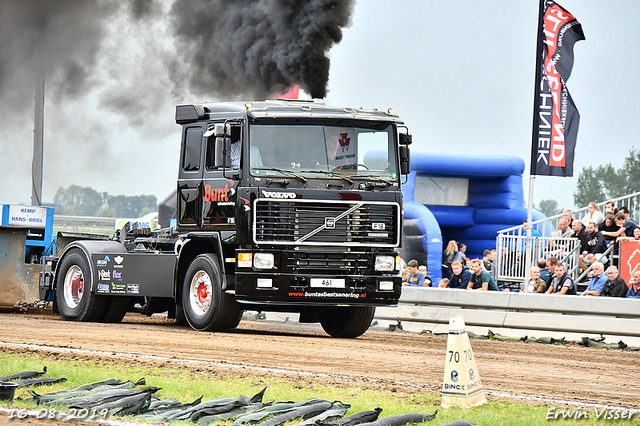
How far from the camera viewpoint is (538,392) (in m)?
7.80

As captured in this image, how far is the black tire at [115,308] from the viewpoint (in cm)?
1457

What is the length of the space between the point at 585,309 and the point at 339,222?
401 cm

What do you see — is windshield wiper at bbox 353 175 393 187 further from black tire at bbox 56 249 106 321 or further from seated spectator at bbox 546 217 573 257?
seated spectator at bbox 546 217 573 257

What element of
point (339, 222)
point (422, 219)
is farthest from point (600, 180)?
point (339, 222)

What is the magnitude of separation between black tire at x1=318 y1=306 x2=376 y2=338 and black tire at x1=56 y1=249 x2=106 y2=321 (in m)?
3.55

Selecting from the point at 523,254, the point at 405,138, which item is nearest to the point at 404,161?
the point at 405,138

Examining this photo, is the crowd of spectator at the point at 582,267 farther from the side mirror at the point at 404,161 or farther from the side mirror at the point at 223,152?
the side mirror at the point at 223,152

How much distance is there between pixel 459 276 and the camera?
56.3 feet

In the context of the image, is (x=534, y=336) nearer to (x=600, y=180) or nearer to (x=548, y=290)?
(x=548, y=290)

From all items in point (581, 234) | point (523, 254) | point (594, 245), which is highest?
point (581, 234)

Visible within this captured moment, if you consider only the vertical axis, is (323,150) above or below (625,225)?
above

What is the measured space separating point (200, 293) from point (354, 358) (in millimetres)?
3634

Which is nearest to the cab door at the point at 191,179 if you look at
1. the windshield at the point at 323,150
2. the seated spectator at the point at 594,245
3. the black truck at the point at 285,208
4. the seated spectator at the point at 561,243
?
the black truck at the point at 285,208

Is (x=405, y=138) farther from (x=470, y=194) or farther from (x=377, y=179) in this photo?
(x=470, y=194)
